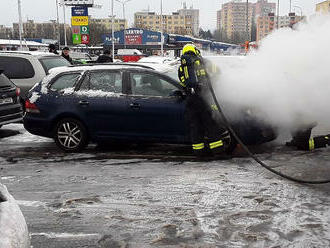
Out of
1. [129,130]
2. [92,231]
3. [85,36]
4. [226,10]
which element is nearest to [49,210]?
[92,231]

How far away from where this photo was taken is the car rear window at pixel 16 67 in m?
11.0

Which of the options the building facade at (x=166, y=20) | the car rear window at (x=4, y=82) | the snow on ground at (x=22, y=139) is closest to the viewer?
the snow on ground at (x=22, y=139)

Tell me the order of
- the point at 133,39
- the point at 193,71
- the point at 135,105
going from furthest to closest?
the point at 133,39, the point at 135,105, the point at 193,71

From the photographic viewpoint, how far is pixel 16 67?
36.5 feet

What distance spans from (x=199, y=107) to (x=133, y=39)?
5729 centimetres

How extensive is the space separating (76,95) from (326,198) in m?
4.54

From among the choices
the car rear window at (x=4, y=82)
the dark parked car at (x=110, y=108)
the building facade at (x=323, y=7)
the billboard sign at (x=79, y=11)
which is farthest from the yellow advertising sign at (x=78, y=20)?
the building facade at (x=323, y=7)

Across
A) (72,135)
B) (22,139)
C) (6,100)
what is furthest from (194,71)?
(6,100)

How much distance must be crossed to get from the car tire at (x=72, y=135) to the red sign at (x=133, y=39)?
55.8 metres

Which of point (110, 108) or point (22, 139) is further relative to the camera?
point (22, 139)

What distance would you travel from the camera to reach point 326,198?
5043 millimetres

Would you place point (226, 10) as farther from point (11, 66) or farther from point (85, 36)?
point (11, 66)

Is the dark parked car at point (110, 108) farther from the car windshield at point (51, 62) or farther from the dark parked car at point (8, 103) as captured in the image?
the car windshield at point (51, 62)

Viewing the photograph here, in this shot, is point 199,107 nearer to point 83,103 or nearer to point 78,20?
point 83,103
